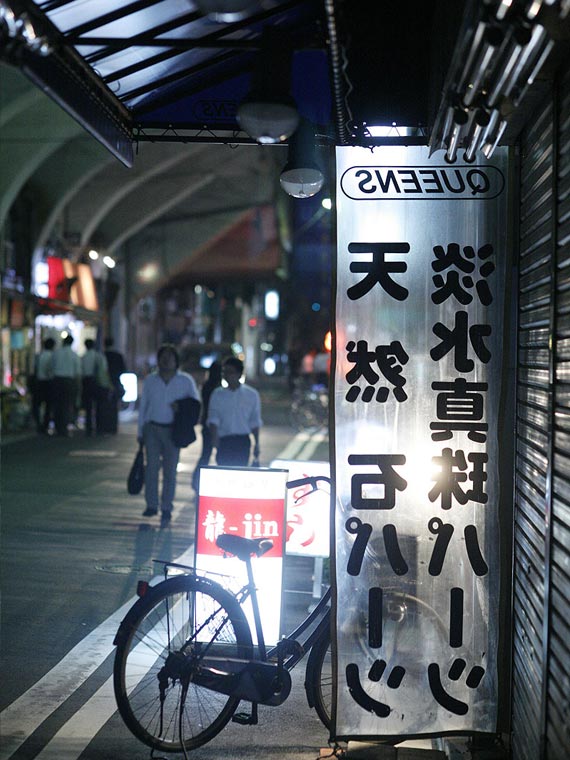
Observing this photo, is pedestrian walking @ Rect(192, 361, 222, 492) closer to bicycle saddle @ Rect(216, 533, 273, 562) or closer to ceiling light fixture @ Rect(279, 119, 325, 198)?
ceiling light fixture @ Rect(279, 119, 325, 198)

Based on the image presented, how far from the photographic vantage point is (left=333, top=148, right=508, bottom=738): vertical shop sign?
4988 millimetres

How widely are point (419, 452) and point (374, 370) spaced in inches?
18.9

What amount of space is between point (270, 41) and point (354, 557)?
2.64m

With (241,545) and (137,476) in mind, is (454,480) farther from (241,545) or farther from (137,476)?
(137,476)

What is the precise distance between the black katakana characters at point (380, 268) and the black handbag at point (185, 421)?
696 cm

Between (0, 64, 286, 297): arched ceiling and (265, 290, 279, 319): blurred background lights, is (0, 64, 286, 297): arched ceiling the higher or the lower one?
the higher one

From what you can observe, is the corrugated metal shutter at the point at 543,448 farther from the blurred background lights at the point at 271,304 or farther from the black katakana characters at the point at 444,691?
the blurred background lights at the point at 271,304

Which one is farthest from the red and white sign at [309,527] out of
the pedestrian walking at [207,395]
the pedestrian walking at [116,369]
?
the pedestrian walking at [116,369]

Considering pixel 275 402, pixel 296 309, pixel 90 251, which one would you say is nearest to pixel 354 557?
pixel 90 251

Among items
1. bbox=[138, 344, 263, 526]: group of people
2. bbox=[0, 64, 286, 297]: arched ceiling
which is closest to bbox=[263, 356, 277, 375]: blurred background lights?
bbox=[0, 64, 286, 297]: arched ceiling

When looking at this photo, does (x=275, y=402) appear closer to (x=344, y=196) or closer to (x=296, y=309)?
(x=344, y=196)

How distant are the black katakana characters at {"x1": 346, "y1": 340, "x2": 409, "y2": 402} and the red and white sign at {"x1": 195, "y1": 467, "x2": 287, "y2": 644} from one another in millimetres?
1796

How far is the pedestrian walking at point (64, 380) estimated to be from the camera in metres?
22.7

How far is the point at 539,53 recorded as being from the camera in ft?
12.5
